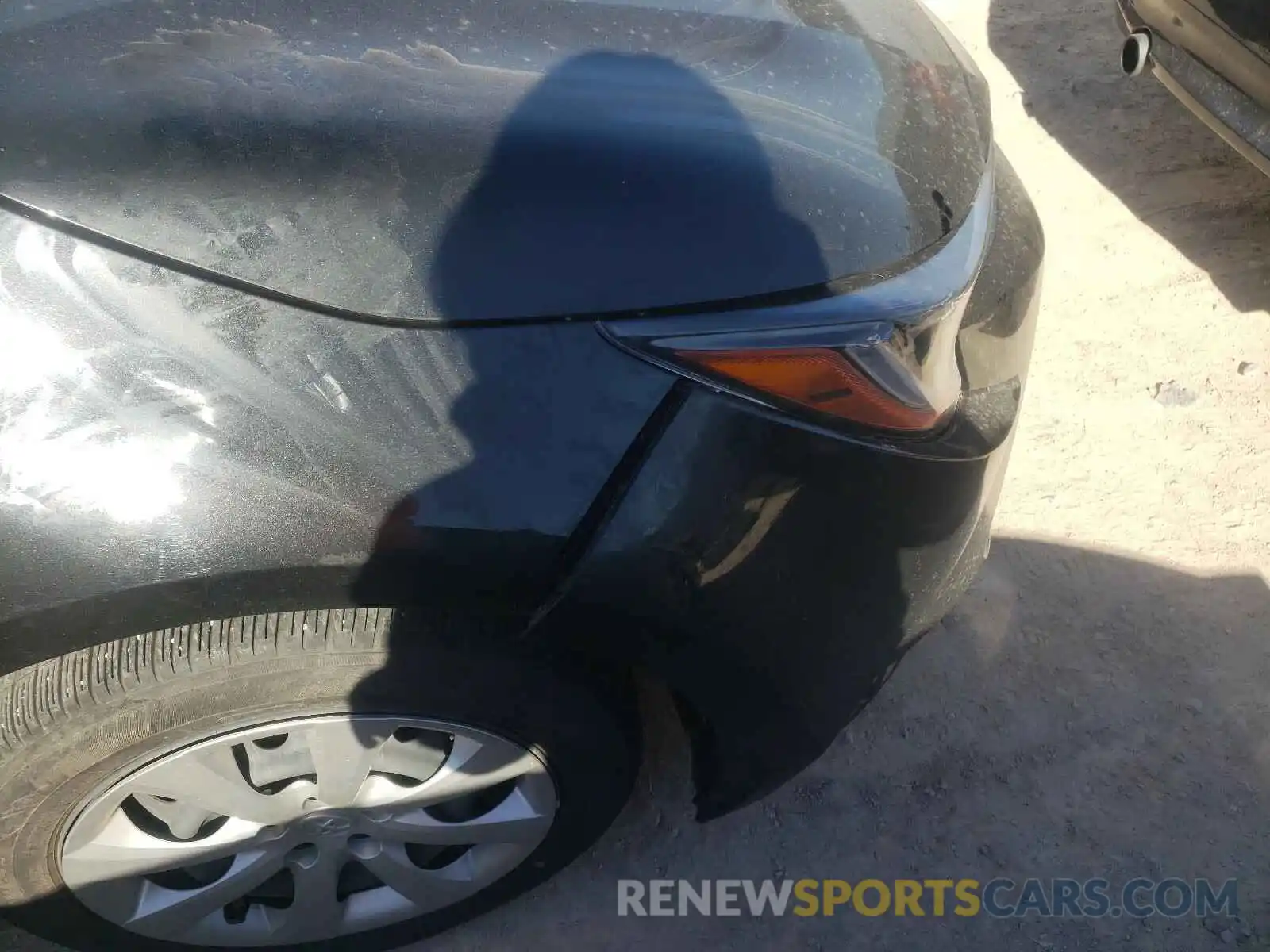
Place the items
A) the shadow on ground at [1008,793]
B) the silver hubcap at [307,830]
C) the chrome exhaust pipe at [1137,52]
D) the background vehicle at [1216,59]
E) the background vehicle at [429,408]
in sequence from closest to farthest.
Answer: the background vehicle at [429,408] → the silver hubcap at [307,830] → the shadow on ground at [1008,793] → the background vehicle at [1216,59] → the chrome exhaust pipe at [1137,52]

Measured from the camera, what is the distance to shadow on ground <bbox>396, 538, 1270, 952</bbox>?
6.61 feet

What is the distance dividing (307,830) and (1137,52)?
11.3ft

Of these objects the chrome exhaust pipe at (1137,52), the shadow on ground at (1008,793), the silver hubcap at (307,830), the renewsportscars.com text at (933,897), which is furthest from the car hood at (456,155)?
the chrome exhaust pipe at (1137,52)

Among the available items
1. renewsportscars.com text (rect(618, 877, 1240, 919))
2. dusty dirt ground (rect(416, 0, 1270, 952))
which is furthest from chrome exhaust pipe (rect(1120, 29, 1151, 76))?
renewsportscars.com text (rect(618, 877, 1240, 919))

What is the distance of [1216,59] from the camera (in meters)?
2.98

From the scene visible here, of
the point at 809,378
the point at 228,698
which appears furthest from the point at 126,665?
the point at 809,378

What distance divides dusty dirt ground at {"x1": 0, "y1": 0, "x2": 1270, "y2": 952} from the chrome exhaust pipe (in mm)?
653

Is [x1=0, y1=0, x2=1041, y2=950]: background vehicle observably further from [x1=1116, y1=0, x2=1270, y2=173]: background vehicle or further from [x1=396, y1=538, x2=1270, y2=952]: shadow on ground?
[x1=1116, y1=0, x2=1270, y2=173]: background vehicle

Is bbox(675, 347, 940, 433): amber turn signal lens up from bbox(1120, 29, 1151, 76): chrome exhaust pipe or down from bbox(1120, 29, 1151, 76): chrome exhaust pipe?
up

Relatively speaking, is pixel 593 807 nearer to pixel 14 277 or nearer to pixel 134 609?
pixel 134 609

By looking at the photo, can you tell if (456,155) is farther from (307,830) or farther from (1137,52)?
(1137,52)

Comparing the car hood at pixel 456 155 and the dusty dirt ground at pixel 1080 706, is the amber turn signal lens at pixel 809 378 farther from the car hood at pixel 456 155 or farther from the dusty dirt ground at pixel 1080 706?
the dusty dirt ground at pixel 1080 706

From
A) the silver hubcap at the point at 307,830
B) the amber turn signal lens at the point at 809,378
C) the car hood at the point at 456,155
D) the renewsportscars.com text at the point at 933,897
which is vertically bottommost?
the renewsportscars.com text at the point at 933,897

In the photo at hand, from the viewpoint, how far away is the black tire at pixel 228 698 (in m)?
1.32
